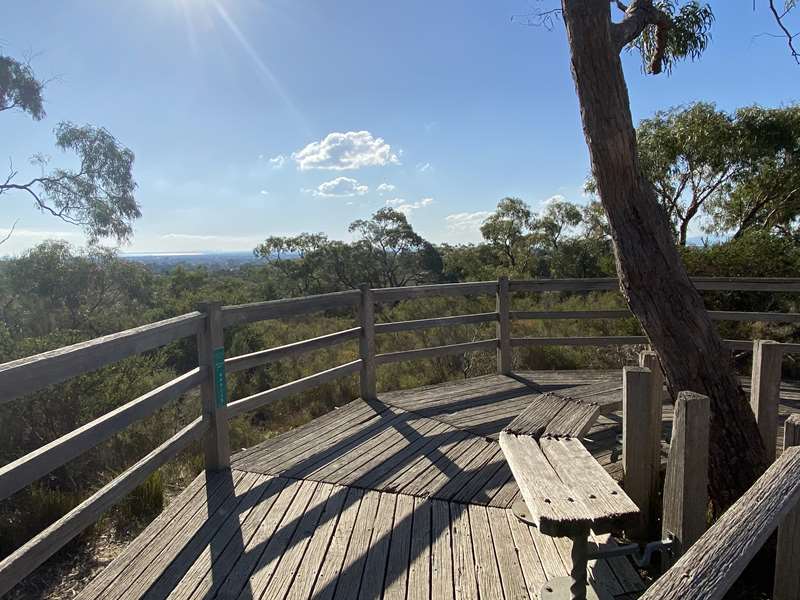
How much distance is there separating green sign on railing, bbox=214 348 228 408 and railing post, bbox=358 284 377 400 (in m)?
1.67

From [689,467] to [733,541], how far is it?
3.46 feet

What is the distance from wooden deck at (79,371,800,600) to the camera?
231 cm

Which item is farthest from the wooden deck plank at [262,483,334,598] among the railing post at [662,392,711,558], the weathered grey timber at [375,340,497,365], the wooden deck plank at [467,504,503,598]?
the weathered grey timber at [375,340,497,365]

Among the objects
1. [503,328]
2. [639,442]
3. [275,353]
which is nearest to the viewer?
[639,442]

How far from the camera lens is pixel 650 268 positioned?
9.91ft

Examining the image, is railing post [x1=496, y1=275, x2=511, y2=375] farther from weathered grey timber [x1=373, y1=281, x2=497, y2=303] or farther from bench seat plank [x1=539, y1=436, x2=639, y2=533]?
bench seat plank [x1=539, y1=436, x2=639, y2=533]

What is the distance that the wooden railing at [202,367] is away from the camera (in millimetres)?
1854

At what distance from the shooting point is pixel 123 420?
2.44m

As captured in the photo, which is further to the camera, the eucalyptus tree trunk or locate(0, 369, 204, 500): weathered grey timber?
the eucalyptus tree trunk

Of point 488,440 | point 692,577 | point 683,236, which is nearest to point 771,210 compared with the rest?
point 683,236

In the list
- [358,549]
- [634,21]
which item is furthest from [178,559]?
[634,21]

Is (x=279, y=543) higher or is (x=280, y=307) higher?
(x=280, y=307)

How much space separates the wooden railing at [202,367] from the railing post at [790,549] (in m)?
1.53

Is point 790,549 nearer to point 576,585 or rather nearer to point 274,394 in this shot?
point 576,585
